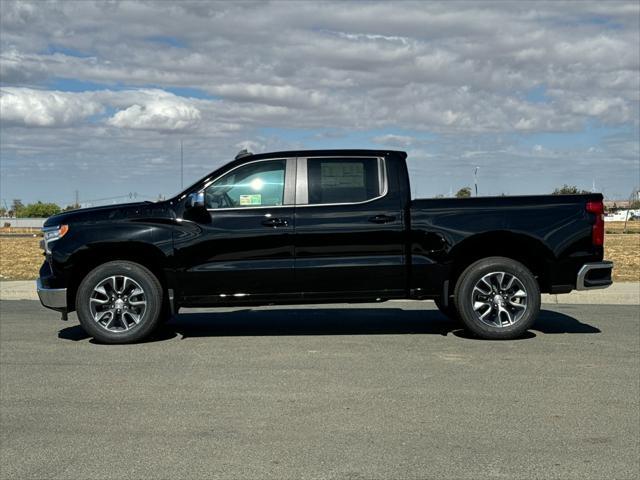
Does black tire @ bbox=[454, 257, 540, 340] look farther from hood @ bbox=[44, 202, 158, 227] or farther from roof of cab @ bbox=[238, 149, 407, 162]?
hood @ bbox=[44, 202, 158, 227]

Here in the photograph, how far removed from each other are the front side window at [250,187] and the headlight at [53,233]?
1493mm

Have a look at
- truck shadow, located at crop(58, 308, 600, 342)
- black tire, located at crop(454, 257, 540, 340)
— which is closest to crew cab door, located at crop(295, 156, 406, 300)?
black tire, located at crop(454, 257, 540, 340)

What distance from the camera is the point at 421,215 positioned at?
866 cm

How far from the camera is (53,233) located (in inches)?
340

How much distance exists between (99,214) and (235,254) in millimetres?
1471

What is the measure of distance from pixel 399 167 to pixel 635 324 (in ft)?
11.5

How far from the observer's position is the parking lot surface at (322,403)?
4871mm

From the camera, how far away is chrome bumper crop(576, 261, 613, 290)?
8703mm

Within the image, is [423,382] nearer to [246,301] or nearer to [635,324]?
[246,301]

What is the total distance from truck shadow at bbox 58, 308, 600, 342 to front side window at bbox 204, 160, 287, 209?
1494 millimetres

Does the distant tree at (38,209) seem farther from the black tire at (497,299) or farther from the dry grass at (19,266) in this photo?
the black tire at (497,299)

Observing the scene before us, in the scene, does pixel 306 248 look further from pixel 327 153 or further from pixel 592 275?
pixel 592 275

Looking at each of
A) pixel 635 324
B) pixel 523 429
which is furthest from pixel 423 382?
pixel 635 324

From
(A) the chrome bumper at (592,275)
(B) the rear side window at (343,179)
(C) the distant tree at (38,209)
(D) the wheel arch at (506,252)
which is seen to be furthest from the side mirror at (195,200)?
(C) the distant tree at (38,209)
